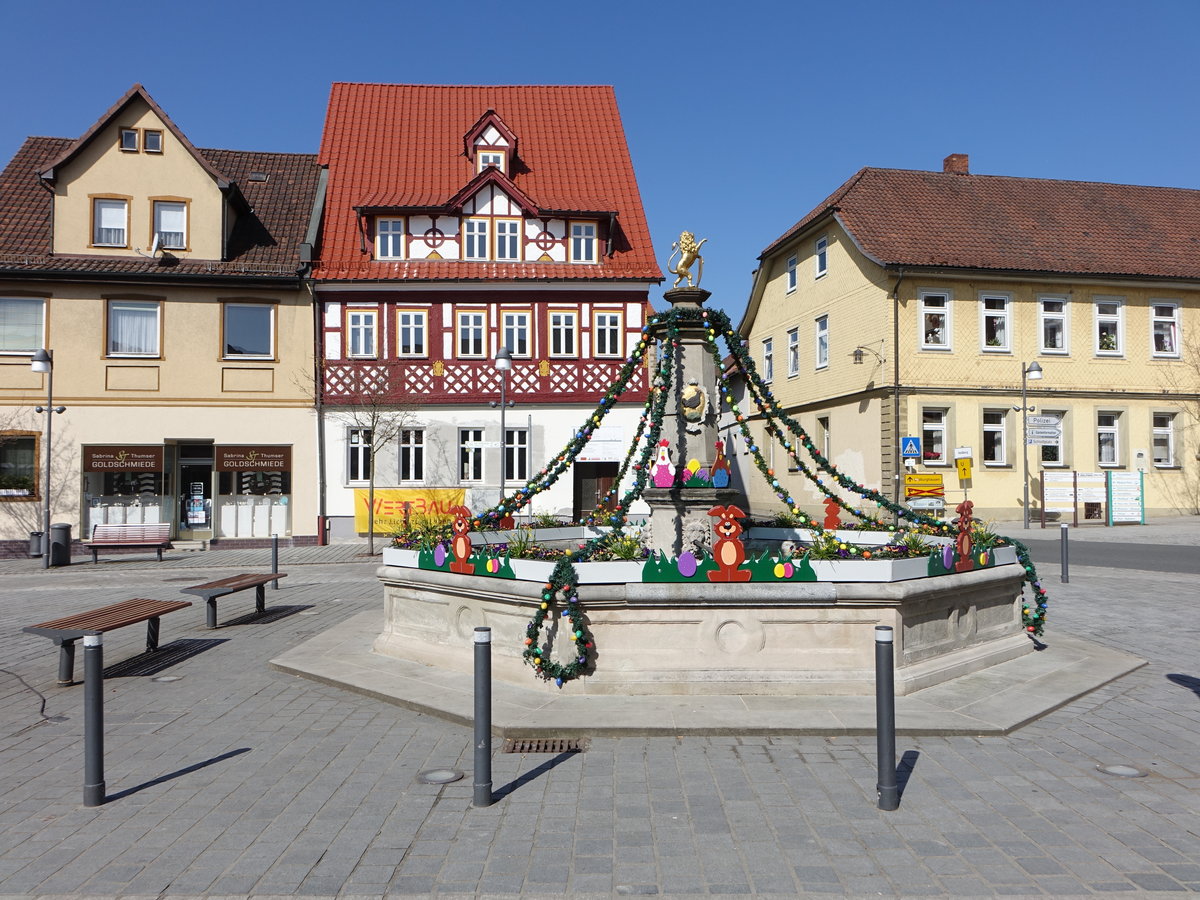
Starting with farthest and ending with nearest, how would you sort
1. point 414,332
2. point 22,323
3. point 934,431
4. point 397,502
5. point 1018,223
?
point 1018,223, point 934,431, point 414,332, point 397,502, point 22,323

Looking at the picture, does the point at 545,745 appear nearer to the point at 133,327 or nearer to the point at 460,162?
the point at 133,327

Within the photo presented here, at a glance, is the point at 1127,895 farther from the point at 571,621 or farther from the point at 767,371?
the point at 767,371

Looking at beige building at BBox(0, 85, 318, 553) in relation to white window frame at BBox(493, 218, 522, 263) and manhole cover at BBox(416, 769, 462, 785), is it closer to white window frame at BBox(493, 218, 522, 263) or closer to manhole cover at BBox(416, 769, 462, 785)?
white window frame at BBox(493, 218, 522, 263)

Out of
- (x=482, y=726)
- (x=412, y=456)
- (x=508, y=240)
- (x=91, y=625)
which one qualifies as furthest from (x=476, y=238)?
(x=482, y=726)

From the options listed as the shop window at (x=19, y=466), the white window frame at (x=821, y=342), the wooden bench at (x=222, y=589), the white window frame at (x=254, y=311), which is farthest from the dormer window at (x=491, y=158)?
the wooden bench at (x=222, y=589)

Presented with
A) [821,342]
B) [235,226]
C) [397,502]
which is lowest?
[397,502]

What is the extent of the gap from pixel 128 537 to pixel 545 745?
18846 mm

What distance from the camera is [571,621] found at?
6895 millimetres

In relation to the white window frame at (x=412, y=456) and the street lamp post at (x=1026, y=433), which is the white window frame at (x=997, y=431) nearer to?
the street lamp post at (x=1026, y=433)

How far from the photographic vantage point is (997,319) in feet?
93.6

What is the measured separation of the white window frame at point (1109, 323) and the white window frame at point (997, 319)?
3.01 metres

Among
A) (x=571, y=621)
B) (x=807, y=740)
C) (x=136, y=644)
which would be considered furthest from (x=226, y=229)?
(x=807, y=740)

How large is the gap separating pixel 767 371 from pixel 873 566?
105 feet

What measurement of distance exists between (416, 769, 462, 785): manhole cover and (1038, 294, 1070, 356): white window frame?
1102 inches
